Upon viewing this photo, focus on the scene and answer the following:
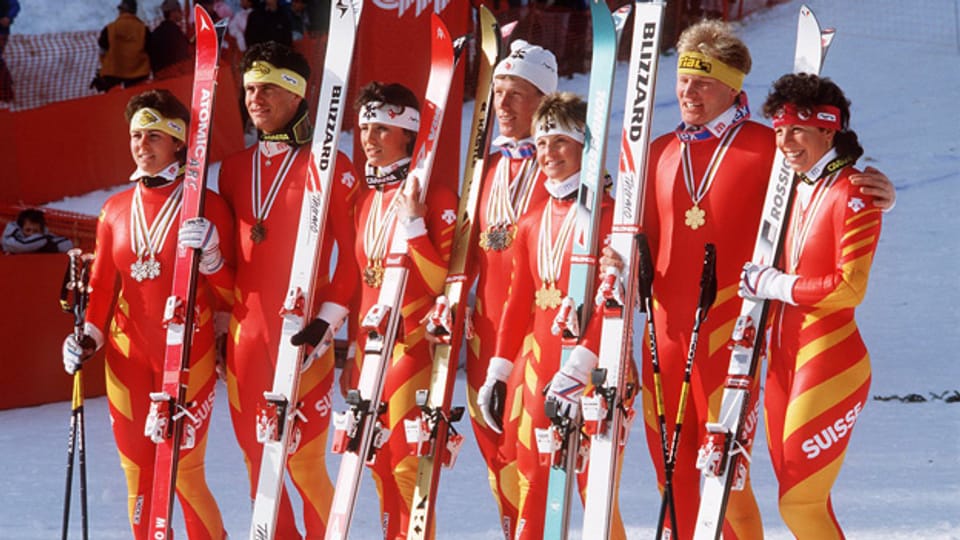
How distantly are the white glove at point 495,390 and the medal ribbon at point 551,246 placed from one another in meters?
0.34

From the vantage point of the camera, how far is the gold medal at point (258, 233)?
593 centimetres

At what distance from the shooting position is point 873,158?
46.0 ft

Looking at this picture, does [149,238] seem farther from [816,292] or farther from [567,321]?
[816,292]

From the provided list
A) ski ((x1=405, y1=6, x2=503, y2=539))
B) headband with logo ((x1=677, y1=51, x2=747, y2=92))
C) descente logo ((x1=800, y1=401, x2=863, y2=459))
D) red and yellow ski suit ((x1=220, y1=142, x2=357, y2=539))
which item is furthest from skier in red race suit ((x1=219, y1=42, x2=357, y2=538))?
descente logo ((x1=800, y1=401, x2=863, y2=459))

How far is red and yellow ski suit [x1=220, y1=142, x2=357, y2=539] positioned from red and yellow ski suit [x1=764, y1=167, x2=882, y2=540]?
5.95ft

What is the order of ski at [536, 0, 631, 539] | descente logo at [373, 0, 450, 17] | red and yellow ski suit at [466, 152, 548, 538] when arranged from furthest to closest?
Result: 1. descente logo at [373, 0, 450, 17]
2. red and yellow ski suit at [466, 152, 548, 538]
3. ski at [536, 0, 631, 539]

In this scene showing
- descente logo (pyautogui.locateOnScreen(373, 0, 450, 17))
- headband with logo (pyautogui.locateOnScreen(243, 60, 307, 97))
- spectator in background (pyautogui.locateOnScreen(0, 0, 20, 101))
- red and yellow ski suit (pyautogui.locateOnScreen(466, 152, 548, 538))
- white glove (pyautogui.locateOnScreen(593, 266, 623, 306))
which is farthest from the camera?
spectator in background (pyautogui.locateOnScreen(0, 0, 20, 101))

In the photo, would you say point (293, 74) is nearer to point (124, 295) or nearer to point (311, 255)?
point (311, 255)

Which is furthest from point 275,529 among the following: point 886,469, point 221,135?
point 221,135

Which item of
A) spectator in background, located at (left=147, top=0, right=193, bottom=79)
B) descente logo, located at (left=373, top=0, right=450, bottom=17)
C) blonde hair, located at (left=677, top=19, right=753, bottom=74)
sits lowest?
blonde hair, located at (left=677, top=19, right=753, bottom=74)

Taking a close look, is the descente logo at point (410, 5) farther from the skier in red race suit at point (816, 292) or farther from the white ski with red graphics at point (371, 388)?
the skier in red race suit at point (816, 292)

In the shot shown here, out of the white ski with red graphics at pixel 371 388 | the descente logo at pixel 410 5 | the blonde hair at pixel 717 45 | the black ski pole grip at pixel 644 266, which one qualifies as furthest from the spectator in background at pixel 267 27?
the black ski pole grip at pixel 644 266

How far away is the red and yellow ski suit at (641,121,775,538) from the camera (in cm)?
517

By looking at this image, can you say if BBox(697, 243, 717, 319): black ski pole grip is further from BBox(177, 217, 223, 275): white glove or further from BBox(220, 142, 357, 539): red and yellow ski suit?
BBox(177, 217, 223, 275): white glove
